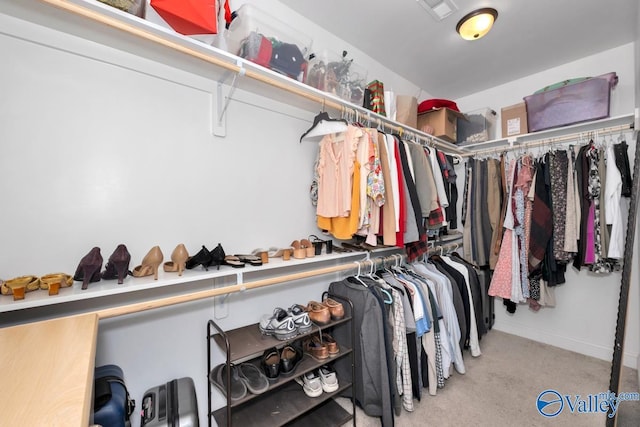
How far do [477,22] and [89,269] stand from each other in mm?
2509

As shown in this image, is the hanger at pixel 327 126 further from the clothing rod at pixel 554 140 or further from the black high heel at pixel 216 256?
the clothing rod at pixel 554 140

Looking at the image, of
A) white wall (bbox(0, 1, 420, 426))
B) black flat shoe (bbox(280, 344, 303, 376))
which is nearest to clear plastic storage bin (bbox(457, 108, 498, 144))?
white wall (bbox(0, 1, 420, 426))

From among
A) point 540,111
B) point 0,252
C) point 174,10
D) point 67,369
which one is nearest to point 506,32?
point 540,111

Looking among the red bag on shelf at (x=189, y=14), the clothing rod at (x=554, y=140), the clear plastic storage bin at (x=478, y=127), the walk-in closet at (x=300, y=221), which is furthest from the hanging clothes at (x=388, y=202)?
the clothing rod at (x=554, y=140)

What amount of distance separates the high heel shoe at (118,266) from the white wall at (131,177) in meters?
0.15

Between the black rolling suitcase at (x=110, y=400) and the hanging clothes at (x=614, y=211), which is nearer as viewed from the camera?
the black rolling suitcase at (x=110, y=400)

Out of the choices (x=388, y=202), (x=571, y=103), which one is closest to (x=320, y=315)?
(x=388, y=202)

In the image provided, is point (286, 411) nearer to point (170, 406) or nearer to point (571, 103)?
point (170, 406)

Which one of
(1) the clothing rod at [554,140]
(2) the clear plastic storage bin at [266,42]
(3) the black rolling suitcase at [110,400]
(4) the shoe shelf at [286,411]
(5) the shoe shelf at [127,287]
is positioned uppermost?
(2) the clear plastic storage bin at [266,42]

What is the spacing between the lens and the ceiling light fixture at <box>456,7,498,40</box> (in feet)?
5.54

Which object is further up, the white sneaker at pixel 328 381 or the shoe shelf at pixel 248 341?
the shoe shelf at pixel 248 341

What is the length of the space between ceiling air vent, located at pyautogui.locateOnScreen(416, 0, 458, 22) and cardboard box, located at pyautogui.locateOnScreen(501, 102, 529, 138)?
1235 millimetres

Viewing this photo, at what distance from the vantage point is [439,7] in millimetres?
1701

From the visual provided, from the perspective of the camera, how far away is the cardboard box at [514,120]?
94.1 inches
